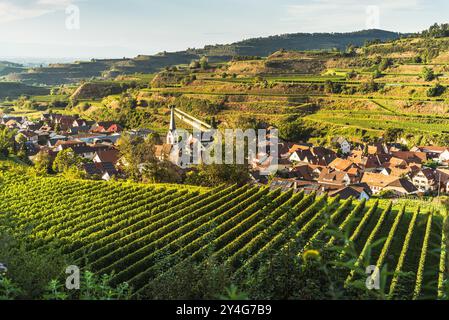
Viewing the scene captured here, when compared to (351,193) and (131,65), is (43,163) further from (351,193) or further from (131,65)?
(131,65)

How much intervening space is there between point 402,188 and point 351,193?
26.7 ft

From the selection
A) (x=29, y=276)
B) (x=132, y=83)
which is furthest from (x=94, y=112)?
(x=29, y=276)

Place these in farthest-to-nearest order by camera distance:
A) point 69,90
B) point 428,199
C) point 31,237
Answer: point 69,90 < point 428,199 < point 31,237

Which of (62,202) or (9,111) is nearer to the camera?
(62,202)

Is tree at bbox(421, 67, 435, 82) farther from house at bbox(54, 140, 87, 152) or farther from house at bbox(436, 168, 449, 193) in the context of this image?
house at bbox(54, 140, 87, 152)

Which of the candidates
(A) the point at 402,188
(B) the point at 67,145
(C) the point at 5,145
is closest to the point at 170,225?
(A) the point at 402,188

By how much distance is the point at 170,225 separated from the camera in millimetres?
21156

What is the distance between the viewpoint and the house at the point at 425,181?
1694 inches

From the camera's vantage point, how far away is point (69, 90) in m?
110

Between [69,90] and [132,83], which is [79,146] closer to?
[132,83]

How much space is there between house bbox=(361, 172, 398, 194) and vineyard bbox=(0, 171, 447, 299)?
959 cm

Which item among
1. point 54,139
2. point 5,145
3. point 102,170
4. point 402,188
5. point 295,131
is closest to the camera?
point 402,188

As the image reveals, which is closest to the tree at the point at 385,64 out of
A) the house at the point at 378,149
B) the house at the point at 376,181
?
the house at the point at 378,149

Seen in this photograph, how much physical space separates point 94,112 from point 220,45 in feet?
369
